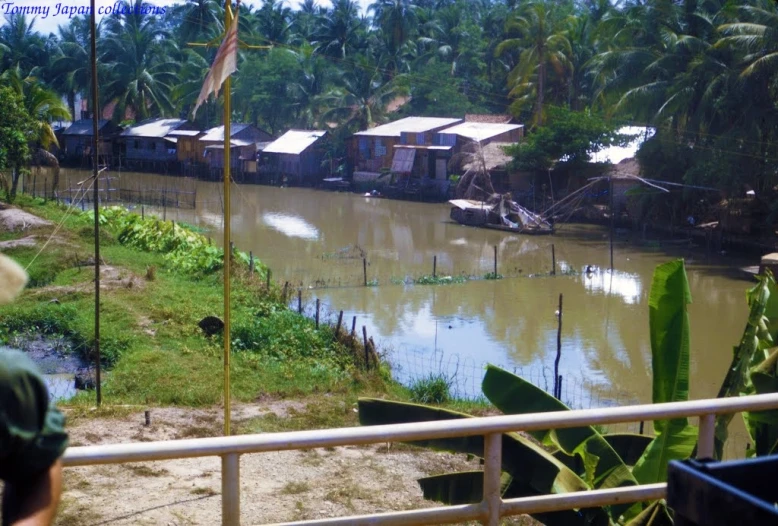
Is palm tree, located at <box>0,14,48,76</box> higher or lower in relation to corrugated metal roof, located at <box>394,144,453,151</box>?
higher

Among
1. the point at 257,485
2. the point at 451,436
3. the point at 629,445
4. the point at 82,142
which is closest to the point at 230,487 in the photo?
the point at 451,436

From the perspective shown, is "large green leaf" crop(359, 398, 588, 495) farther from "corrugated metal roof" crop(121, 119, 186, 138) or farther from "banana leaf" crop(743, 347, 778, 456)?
"corrugated metal roof" crop(121, 119, 186, 138)

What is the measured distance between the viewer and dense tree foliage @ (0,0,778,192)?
30.2 metres

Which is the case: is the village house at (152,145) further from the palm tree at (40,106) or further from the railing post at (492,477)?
the railing post at (492,477)

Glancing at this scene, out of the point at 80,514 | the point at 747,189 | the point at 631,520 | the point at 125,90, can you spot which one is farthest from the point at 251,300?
the point at 125,90

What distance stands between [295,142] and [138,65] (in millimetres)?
9688

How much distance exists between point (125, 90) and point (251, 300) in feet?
122

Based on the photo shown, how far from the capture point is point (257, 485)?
25.2 feet

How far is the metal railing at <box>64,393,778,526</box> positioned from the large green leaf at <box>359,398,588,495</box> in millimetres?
720

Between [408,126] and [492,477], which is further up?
[408,126]

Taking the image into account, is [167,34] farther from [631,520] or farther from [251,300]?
[631,520]

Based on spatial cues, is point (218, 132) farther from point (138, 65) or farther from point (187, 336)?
point (187, 336)

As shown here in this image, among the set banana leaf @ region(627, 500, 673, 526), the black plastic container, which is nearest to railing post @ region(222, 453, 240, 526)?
the black plastic container

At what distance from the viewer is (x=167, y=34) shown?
54.8 metres
